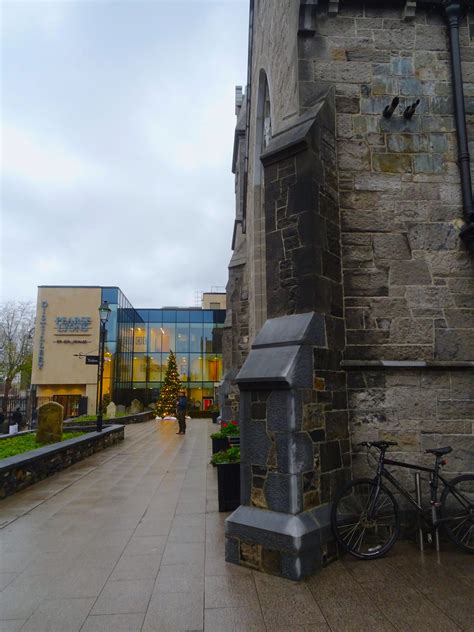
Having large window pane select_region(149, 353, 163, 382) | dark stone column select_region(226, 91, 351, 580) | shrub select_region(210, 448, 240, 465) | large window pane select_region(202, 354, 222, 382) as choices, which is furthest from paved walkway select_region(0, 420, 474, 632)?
large window pane select_region(202, 354, 222, 382)

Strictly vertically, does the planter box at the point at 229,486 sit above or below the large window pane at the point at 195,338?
below

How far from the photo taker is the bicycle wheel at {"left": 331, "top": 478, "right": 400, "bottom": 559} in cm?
418

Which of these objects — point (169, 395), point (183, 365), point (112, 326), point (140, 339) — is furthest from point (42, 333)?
point (169, 395)

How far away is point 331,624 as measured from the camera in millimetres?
3029

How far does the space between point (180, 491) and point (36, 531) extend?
2.61 m

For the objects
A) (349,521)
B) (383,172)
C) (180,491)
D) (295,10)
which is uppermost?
(295,10)

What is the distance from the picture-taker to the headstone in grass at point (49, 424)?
11.8 m

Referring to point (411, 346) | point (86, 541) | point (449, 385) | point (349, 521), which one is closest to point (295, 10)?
point (411, 346)

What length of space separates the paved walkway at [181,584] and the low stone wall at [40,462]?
4.46ft

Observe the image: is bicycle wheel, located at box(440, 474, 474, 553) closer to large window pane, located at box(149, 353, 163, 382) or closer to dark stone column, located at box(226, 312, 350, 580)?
dark stone column, located at box(226, 312, 350, 580)

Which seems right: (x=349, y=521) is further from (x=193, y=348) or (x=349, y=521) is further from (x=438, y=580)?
(x=193, y=348)

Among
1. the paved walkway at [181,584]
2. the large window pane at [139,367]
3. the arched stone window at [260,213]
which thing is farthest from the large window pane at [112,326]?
the paved walkway at [181,584]

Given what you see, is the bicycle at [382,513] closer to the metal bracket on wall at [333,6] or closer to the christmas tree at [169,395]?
the metal bracket on wall at [333,6]

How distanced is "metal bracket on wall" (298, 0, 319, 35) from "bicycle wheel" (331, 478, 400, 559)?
5.72 meters
